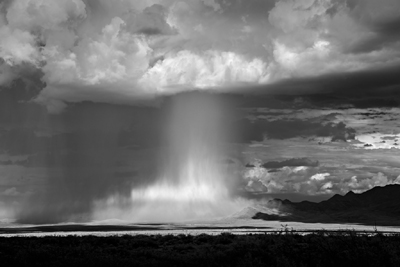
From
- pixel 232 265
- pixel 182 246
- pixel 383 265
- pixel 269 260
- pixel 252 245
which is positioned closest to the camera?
pixel 383 265

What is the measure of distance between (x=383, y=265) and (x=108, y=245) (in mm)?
34452

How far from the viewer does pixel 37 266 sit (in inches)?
1436

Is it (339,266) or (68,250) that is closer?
(339,266)

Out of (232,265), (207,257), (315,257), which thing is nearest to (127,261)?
(207,257)

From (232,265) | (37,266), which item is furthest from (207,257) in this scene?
(37,266)

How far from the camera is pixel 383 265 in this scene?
3294 centimetres

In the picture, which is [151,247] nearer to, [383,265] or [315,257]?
[315,257]

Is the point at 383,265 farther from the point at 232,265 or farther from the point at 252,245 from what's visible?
the point at 252,245

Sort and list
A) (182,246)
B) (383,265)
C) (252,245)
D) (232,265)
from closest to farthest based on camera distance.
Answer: (383,265) < (232,265) < (252,245) < (182,246)

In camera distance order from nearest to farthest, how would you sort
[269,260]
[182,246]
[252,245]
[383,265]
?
[383,265]
[269,260]
[252,245]
[182,246]

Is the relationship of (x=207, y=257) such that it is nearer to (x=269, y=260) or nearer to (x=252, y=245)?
(x=269, y=260)

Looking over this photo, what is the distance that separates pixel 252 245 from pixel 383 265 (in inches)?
621

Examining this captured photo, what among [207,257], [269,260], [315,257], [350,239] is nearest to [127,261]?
[207,257]

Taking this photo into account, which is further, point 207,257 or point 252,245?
point 252,245
